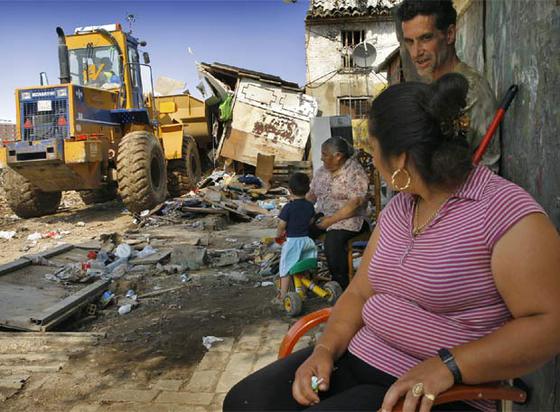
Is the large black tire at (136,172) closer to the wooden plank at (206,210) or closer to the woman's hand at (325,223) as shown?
the wooden plank at (206,210)

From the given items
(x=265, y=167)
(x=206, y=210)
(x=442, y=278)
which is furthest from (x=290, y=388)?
(x=265, y=167)

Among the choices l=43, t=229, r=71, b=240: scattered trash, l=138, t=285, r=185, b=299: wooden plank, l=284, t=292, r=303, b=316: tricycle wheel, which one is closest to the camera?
l=284, t=292, r=303, b=316: tricycle wheel

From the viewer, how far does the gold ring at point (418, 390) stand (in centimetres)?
141

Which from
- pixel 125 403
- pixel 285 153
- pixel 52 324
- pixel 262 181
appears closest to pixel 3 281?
pixel 52 324


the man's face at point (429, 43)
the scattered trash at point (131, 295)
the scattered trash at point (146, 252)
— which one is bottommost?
the scattered trash at point (131, 295)

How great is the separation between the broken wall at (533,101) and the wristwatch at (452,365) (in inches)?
25.9

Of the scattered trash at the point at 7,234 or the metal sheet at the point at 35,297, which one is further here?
the scattered trash at the point at 7,234

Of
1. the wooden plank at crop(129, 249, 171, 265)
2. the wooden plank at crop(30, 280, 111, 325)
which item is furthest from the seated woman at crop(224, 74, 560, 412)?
the wooden plank at crop(129, 249, 171, 265)

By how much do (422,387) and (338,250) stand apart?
3134mm

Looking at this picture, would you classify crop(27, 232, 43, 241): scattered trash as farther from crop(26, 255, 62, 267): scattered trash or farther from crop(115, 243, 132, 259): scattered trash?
crop(26, 255, 62, 267): scattered trash

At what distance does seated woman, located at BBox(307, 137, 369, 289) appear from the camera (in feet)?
15.0

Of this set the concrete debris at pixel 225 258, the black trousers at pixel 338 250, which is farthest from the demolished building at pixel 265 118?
the black trousers at pixel 338 250

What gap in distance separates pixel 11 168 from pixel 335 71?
1231cm

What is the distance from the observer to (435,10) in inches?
100
